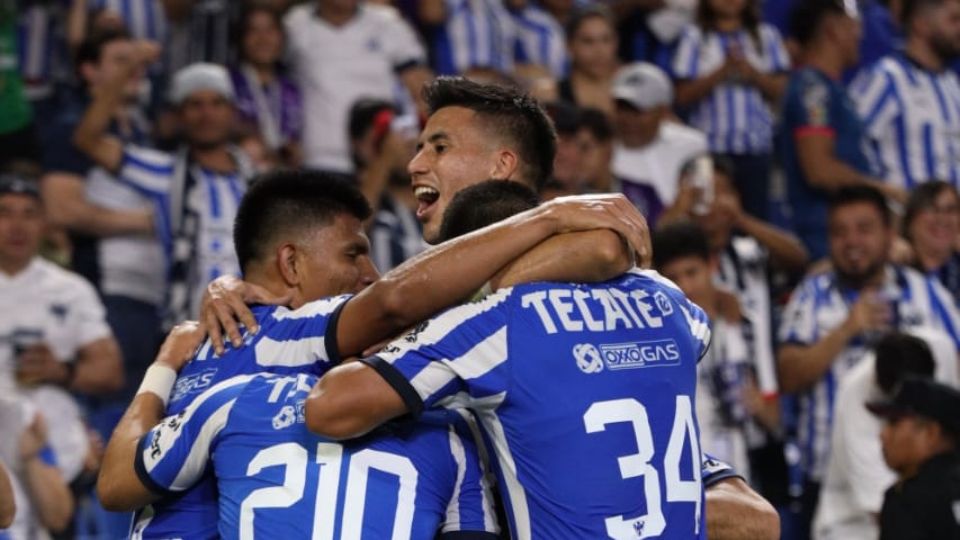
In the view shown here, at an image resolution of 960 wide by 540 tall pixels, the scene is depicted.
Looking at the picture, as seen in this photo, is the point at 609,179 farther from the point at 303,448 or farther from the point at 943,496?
the point at 303,448

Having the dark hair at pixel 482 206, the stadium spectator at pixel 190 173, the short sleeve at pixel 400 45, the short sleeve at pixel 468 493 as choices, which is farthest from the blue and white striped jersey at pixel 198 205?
the short sleeve at pixel 468 493

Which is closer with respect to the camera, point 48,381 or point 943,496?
point 943,496

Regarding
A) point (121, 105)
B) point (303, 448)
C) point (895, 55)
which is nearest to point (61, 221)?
point (121, 105)

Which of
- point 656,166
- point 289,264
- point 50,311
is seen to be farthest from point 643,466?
point 656,166

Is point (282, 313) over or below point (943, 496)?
over

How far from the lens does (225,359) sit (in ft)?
14.6

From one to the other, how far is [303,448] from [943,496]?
3.37m

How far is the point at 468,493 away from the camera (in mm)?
4293

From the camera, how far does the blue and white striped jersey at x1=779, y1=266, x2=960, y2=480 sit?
855 centimetres

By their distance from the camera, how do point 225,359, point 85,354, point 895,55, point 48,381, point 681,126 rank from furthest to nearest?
point 895,55 < point 681,126 < point 85,354 < point 48,381 < point 225,359

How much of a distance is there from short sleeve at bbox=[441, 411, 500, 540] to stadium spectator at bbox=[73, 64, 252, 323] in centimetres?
420

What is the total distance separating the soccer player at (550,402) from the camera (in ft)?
13.3

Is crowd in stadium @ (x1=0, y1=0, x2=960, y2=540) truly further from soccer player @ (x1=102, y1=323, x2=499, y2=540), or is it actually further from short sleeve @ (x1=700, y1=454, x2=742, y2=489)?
short sleeve @ (x1=700, y1=454, x2=742, y2=489)

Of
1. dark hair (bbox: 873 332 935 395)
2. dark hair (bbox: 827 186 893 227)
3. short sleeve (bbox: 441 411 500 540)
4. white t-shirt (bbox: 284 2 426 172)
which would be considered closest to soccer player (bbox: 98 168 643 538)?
short sleeve (bbox: 441 411 500 540)
